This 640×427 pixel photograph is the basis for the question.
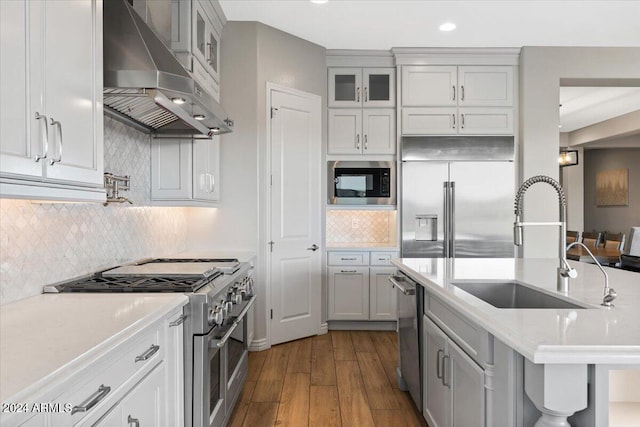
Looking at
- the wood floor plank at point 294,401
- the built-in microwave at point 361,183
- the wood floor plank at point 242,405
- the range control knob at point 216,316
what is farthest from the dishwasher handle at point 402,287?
the built-in microwave at point 361,183

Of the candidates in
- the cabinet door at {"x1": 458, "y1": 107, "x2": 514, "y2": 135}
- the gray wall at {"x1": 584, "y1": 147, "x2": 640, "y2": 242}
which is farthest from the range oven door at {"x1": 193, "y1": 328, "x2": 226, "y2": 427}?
the gray wall at {"x1": 584, "y1": 147, "x2": 640, "y2": 242}

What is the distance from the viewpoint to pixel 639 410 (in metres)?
1.16

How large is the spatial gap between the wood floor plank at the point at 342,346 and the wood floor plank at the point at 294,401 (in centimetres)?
56

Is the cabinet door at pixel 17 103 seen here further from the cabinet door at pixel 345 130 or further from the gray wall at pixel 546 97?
the gray wall at pixel 546 97

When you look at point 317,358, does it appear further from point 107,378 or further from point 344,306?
point 107,378

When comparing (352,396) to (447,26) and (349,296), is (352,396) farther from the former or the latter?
(447,26)

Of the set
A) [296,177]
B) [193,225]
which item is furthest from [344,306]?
[193,225]

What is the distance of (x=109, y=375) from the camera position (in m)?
1.25

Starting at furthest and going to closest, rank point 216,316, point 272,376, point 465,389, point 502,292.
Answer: point 272,376 → point 502,292 → point 216,316 → point 465,389

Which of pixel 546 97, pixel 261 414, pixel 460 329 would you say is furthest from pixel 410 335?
pixel 546 97

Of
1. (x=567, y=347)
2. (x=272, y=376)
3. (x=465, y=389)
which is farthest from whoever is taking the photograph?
(x=272, y=376)

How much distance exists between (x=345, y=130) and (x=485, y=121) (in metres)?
1.51

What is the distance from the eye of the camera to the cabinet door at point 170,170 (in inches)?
120

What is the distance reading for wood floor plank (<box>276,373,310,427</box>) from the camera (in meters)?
2.58
